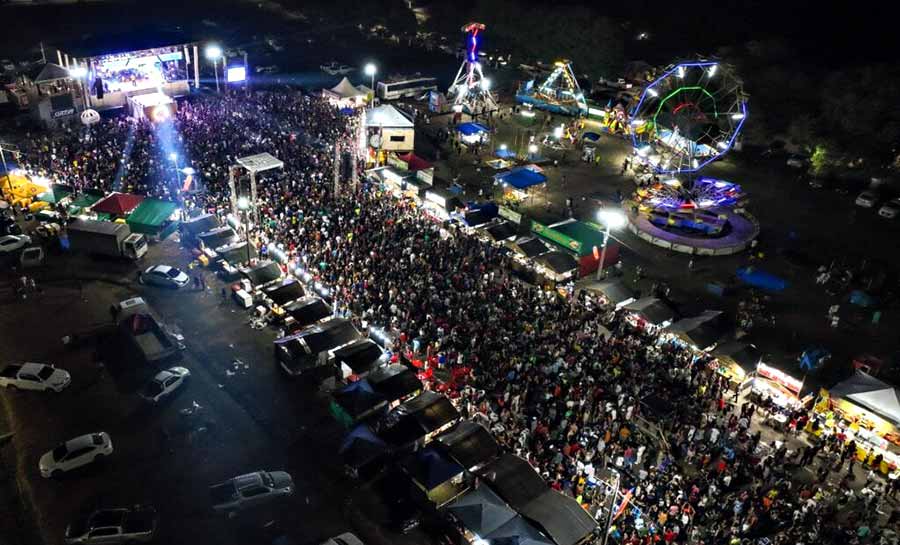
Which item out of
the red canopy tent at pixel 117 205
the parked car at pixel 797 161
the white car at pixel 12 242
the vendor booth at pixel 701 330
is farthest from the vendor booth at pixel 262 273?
the parked car at pixel 797 161

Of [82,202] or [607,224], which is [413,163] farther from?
[82,202]

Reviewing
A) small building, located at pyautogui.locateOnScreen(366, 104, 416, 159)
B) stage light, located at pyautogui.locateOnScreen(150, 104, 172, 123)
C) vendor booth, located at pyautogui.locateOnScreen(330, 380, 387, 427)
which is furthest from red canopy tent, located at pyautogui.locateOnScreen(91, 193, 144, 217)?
vendor booth, located at pyautogui.locateOnScreen(330, 380, 387, 427)

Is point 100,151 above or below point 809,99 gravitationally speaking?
below

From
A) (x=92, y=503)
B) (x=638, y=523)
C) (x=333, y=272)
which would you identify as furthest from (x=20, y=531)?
(x=638, y=523)

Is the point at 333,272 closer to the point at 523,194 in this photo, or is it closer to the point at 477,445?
the point at 477,445

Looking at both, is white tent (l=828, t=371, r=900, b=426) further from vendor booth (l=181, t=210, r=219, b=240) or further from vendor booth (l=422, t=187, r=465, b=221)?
vendor booth (l=181, t=210, r=219, b=240)

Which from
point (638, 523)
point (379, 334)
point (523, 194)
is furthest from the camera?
point (523, 194)
